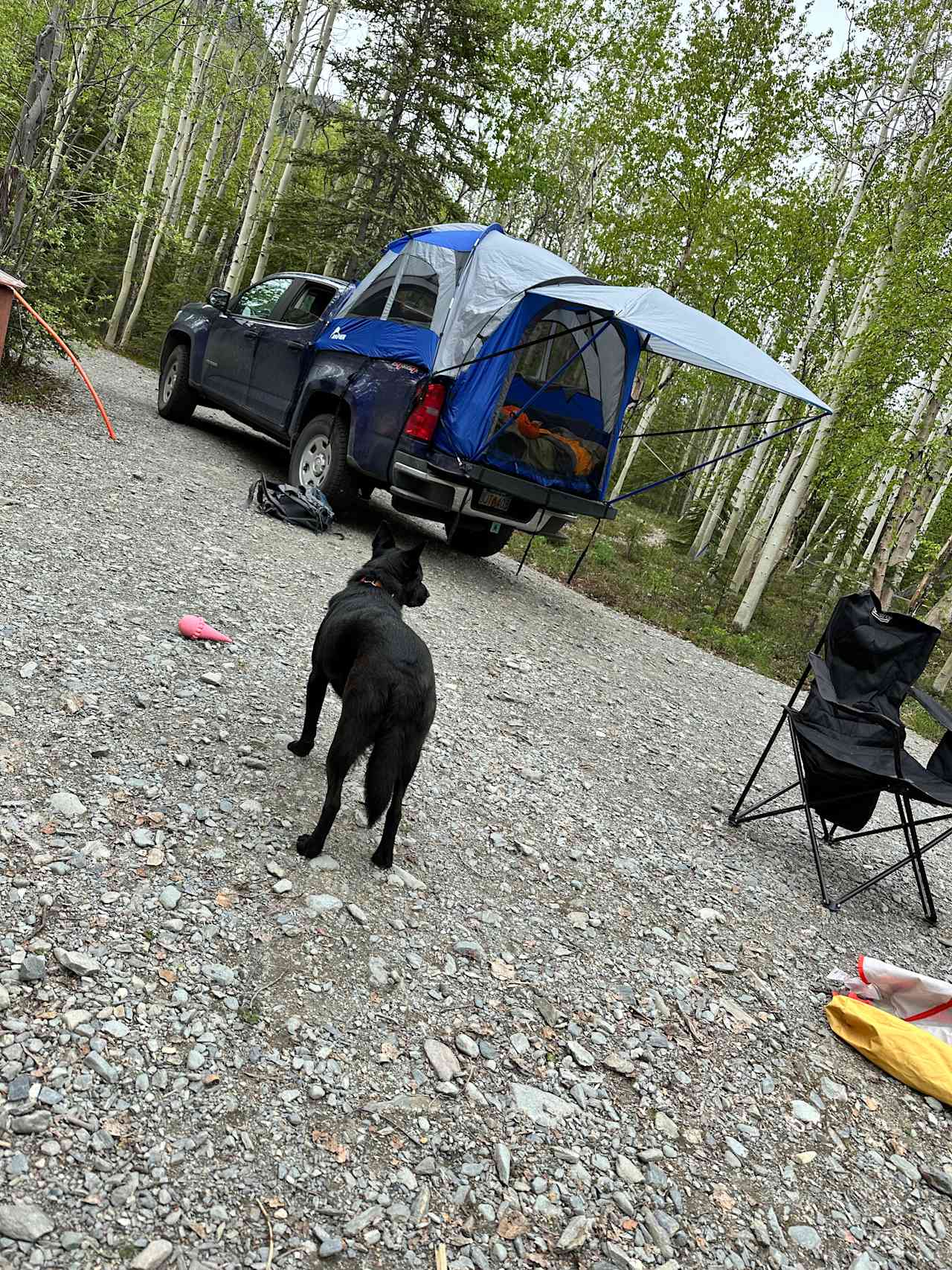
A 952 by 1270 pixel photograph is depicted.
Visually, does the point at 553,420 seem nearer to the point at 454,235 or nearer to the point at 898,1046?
the point at 454,235

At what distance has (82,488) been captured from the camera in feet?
20.9

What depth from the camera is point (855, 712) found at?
14.7ft

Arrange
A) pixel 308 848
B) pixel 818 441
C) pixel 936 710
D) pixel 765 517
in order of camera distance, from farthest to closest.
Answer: pixel 765 517 → pixel 818 441 → pixel 936 710 → pixel 308 848

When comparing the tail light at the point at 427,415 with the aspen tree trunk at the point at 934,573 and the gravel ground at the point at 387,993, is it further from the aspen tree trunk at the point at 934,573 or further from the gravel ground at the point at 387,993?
the aspen tree trunk at the point at 934,573

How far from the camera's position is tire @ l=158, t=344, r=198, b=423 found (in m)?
9.98

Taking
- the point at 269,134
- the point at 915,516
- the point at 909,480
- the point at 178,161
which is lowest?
the point at 915,516

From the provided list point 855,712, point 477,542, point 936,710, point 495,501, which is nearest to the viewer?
point 855,712

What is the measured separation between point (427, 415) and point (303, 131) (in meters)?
14.2

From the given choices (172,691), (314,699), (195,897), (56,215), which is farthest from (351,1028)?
(56,215)

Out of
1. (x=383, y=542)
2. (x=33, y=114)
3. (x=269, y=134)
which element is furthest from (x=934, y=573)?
(x=269, y=134)

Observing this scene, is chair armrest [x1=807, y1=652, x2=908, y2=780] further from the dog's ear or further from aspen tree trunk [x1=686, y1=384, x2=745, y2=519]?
aspen tree trunk [x1=686, y1=384, x2=745, y2=519]

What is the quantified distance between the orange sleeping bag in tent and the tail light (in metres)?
5.55

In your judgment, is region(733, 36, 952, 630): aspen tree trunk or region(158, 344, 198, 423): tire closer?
region(158, 344, 198, 423): tire

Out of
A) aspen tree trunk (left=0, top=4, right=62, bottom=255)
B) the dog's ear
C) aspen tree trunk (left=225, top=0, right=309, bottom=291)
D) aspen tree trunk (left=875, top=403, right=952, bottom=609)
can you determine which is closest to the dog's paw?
the dog's ear
